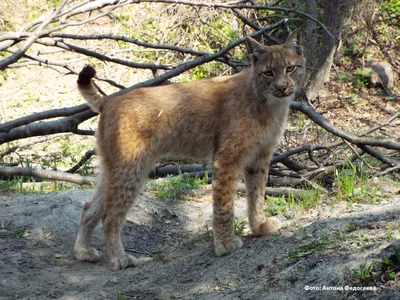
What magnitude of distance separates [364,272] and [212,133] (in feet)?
7.45

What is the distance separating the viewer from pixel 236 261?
4695 mm

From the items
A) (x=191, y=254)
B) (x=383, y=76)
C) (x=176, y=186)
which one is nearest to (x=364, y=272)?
(x=191, y=254)

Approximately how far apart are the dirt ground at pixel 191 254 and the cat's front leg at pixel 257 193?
5.7 inches

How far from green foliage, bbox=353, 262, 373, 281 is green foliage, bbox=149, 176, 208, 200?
3672 mm

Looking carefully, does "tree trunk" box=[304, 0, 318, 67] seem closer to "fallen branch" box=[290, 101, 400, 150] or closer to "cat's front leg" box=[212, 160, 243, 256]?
"fallen branch" box=[290, 101, 400, 150]

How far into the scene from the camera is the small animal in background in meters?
13.2

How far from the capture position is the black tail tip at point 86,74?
18.1 ft

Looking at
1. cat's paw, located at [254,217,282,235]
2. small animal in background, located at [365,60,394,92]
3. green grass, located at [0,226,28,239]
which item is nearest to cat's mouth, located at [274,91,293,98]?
cat's paw, located at [254,217,282,235]

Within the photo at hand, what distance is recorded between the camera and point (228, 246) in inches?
197

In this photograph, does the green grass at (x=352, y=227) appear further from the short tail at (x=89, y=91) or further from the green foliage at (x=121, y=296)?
the short tail at (x=89, y=91)

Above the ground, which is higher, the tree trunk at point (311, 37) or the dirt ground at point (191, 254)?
the tree trunk at point (311, 37)

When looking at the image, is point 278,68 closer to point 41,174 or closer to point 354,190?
point 354,190

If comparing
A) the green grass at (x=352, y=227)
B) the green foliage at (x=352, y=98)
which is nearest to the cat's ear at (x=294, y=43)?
the green grass at (x=352, y=227)

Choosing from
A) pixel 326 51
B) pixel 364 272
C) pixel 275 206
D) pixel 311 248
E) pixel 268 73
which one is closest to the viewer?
pixel 364 272
